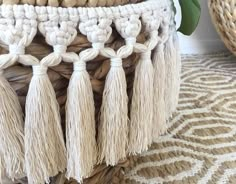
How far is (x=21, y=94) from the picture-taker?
0.45 meters

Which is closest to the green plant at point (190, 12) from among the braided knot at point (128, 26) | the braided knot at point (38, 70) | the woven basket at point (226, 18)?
the braided knot at point (128, 26)

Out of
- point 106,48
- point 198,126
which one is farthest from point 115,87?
point 198,126

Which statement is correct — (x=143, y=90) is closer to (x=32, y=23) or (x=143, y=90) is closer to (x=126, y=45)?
(x=126, y=45)

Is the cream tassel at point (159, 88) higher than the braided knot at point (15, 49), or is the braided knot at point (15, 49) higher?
the braided knot at point (15, 49)

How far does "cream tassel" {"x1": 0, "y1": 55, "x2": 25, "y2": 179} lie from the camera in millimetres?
423

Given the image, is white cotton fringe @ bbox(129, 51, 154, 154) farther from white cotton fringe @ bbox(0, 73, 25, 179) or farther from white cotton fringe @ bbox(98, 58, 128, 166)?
white cotton fringe @ bbox(0, 73, 25, 179)

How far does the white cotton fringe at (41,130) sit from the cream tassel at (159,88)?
0.55 ft

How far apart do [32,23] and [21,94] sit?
0.30 feet

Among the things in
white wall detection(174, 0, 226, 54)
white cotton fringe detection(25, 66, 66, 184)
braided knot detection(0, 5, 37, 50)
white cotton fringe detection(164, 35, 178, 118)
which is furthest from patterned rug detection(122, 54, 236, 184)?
white wall detection(174, 0, 226, 54)

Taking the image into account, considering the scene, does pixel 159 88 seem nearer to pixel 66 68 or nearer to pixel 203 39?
pixel 66 68

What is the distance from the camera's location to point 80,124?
459 mm

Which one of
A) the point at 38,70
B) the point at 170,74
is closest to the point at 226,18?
the point at 170,74

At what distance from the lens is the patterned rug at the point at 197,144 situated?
713 millimetres

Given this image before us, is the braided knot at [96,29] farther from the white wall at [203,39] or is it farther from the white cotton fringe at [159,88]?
the white wall at [203,39]
